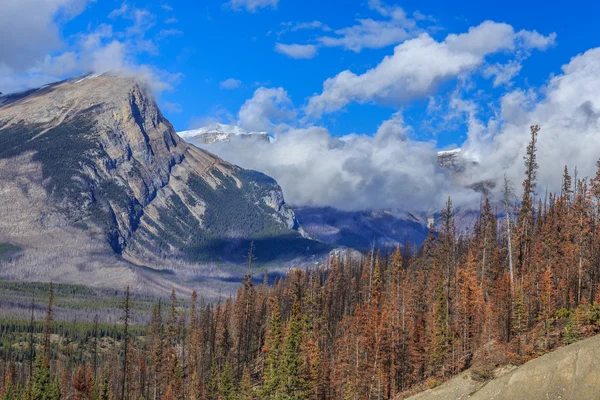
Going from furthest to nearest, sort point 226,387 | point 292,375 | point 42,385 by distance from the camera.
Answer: point 226,387 < point 42,385 < point 292,375

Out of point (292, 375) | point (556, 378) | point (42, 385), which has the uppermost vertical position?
point (556, 378)

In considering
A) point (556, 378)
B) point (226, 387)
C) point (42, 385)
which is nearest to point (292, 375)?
point (226, 387)

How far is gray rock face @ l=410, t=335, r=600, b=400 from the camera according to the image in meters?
55.6

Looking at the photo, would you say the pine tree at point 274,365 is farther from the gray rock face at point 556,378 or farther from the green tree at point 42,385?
the green tree at point 42,385

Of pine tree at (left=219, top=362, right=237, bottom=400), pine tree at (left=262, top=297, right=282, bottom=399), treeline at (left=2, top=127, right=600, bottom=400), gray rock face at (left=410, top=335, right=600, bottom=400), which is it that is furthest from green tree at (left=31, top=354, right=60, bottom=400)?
gray rock face at (left=410, top=335, right=600, bottom=400)

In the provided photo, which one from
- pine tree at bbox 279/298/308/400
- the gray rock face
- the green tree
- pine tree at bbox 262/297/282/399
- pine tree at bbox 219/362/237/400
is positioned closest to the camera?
the gray rock face

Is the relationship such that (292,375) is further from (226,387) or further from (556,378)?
(556,378)

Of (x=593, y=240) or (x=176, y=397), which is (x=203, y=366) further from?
(x=593, y=240)

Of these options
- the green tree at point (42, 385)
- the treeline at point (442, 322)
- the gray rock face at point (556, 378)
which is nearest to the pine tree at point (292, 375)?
the treeline at point (442, 322)

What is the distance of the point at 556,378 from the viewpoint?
2283 inches

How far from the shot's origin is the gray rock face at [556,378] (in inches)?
2188

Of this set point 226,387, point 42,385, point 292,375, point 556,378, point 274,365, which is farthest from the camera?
point 226,387

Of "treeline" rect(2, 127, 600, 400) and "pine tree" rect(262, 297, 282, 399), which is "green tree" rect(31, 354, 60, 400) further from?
"pine tree" rect(262, 297, 282, 399)

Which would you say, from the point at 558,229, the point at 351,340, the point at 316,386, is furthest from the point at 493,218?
the point at 316,386
